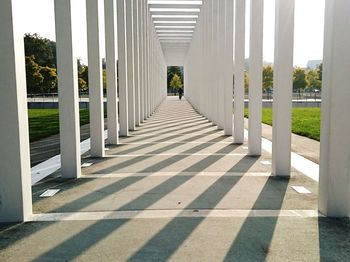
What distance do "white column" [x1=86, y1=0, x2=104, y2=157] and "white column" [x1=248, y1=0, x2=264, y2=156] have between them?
384 cm

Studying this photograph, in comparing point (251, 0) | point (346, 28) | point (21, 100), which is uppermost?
point (251, 0)

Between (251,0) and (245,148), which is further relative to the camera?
(245,148)

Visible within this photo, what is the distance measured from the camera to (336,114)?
5320 mm

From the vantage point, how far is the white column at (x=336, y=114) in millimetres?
5203

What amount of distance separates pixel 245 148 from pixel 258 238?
698cm

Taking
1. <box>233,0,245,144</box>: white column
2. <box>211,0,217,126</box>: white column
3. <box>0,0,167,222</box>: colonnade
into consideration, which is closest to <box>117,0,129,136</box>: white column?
<box>0,0,167,222</box>: colonnade

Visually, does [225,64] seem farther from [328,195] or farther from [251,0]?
[328,195]

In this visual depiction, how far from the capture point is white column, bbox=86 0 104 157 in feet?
31.5

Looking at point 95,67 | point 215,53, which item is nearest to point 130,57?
point 215,53

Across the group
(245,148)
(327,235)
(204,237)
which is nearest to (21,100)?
(204,237)

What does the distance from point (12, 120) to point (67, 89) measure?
96.8 inches

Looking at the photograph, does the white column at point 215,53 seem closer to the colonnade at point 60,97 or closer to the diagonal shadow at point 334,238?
the colonnade at point 60,97

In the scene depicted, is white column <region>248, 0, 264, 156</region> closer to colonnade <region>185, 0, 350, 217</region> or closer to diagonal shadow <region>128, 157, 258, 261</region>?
colonnade <region>185, 0, 350, 217</region>

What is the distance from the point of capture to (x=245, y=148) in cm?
1144
